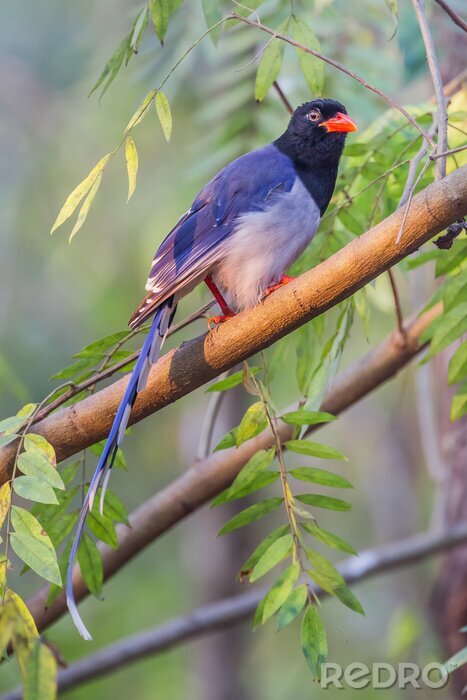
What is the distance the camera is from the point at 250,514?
8.36 ft

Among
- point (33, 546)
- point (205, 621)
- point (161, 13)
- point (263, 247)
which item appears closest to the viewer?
point (33, 546)

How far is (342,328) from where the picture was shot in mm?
2863

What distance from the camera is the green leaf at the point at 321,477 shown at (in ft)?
8.38

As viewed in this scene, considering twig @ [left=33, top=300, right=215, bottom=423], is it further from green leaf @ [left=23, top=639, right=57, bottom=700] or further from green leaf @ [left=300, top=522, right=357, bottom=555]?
green leaf @ [left=23, top=639, right=57, bottom=700]

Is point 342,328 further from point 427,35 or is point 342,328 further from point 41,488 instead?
point 41,488

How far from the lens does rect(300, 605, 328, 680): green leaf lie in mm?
2184

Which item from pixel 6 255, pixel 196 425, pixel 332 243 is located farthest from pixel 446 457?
pixel 6 255

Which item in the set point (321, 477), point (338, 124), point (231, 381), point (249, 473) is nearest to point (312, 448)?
point (321, 477)

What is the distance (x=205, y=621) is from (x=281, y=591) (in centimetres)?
212

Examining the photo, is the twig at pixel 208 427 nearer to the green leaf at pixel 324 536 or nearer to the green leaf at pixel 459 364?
the green leaf at pixel 459 364

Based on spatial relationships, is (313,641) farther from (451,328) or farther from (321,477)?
(451,328)

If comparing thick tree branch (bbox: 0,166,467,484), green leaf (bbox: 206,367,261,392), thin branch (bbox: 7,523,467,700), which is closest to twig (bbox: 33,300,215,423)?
thick tree branch (bbox: 0,166,467,484)

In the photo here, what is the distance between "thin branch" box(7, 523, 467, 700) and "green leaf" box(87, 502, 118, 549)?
154cm

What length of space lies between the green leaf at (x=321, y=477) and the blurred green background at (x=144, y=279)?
1.80 m
